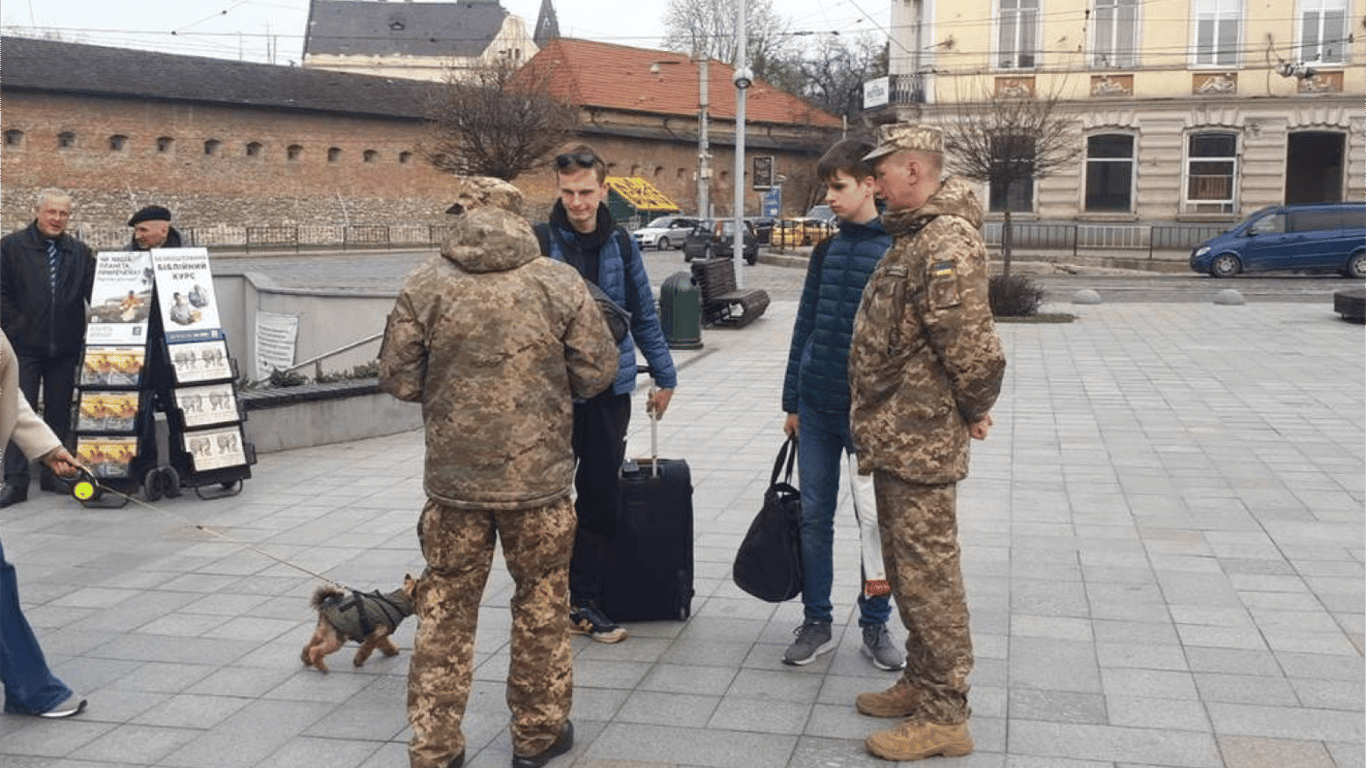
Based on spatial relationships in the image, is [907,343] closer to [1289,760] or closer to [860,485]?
[860,485]

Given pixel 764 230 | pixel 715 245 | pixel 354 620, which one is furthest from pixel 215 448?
pixel 764 230

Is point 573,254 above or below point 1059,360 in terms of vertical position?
above

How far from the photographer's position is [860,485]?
497 cm

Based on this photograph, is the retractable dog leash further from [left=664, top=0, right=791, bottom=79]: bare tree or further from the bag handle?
[left=664, top=0, right=791, bottom=79]: bare tree

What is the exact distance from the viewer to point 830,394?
211 inches

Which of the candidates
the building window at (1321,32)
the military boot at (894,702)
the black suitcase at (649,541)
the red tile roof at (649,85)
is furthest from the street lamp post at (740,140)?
the red tile roof at (649,85)

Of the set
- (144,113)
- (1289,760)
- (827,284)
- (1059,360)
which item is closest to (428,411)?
(827,284)

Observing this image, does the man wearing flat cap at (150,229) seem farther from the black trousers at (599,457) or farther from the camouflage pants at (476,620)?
the camouflage pants at (476,620)

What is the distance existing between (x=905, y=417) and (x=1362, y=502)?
5252 millimetres

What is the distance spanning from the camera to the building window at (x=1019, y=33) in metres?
43.6

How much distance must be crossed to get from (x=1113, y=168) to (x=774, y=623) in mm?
40521

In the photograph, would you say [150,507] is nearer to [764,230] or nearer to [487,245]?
[487,245]

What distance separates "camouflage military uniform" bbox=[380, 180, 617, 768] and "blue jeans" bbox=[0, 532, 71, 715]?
5.02 ft

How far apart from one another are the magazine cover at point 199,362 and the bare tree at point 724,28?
74579 millimetres
